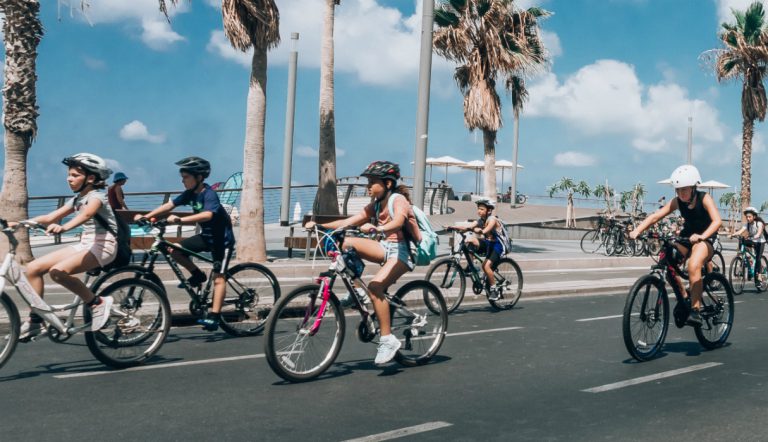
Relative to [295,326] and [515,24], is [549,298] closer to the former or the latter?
[295,326]

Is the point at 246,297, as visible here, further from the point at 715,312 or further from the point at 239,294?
the point at 715,312

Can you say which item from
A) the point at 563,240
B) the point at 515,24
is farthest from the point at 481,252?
the point at 563,240

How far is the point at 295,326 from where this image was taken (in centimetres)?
620

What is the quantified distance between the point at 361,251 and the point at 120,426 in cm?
232

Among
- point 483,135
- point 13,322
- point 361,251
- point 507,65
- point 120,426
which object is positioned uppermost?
point 507,65

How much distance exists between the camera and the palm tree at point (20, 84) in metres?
14.0

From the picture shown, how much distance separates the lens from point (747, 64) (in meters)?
32.8

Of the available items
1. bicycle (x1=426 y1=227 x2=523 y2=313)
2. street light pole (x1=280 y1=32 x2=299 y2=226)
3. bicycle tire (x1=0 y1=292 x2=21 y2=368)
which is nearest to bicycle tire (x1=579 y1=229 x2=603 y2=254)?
street light pole (x1=280 y1=32 x2=299 y2=226)

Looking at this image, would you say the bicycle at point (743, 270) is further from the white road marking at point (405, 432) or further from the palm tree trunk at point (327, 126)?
the white road marking at point (405, 432)

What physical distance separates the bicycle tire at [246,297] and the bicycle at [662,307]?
3.52 m

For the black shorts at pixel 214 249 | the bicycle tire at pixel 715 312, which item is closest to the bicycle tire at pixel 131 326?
the black shorts at pixel 214 249

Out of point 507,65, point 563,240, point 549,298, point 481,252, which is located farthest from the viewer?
point 563,240

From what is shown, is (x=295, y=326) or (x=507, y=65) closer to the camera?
(x=295, y=326)

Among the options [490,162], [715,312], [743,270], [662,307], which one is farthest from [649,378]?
[490,162]
